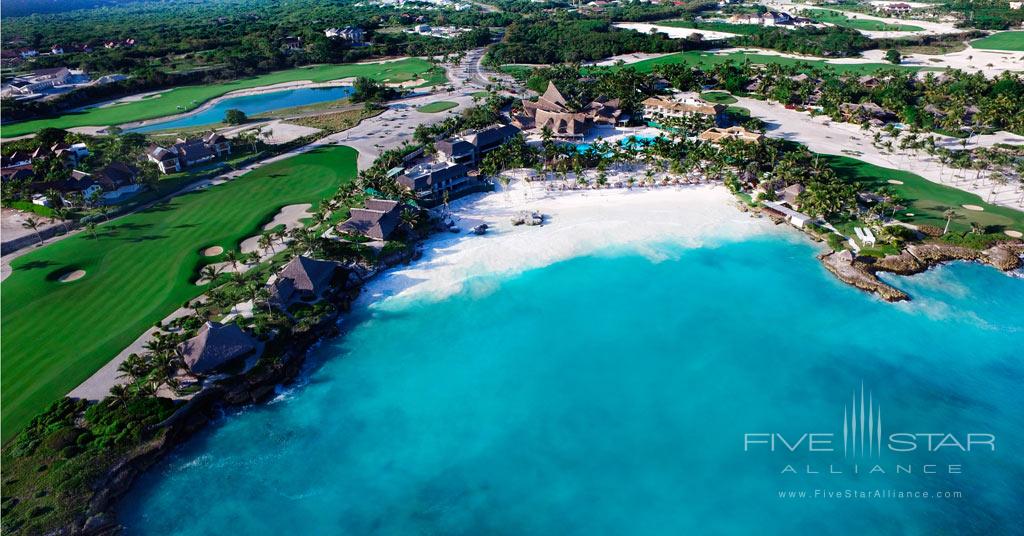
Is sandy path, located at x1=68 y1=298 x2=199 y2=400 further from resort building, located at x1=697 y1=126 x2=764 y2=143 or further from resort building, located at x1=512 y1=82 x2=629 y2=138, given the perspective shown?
resort building, located at x1=697 y1=126 x2=764 y2=143

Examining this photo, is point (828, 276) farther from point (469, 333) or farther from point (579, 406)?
point (469, 333)

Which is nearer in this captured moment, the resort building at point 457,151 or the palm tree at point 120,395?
the palm tree at point 120,395

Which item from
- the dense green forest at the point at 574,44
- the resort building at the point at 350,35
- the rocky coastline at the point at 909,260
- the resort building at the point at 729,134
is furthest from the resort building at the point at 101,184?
the resort building at the point at 350,35

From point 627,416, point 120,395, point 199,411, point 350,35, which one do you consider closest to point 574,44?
point 350,35

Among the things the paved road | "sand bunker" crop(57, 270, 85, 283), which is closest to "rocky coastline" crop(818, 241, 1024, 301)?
the paved road

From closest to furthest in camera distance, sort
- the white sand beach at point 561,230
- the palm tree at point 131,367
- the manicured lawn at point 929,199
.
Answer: the palm tree at point 131,367, the white sand beach at point 561,230, the manicured lawn at point 929,199

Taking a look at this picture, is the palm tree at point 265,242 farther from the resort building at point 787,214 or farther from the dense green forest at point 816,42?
the dense green forest at point 816,42

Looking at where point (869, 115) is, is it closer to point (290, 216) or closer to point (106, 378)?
point (290, 216)

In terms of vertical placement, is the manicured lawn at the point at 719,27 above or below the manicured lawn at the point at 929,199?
above
